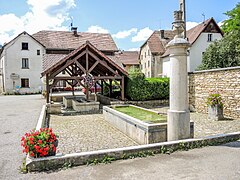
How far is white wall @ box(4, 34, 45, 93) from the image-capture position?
99.9 feet

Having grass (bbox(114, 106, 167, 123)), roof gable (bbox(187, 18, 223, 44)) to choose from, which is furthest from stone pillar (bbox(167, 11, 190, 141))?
roof gable (bbox(187, 18, 223, 44))

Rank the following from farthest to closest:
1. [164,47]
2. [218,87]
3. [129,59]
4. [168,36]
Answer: [129,59] → [168,36] → [164,47] → [218,87]

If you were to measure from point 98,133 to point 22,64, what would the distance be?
27592mm

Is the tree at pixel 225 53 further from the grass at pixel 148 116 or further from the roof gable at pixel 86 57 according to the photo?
the grass at pixel 148 116

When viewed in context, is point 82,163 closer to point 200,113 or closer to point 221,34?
point 200,113

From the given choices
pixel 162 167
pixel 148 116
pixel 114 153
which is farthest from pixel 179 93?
pixel 148 116

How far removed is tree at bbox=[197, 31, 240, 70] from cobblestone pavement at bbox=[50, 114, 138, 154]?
16603mm

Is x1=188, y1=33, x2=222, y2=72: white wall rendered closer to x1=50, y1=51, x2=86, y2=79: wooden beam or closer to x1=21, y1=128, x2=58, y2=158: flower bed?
x1=50, y1=51, x2=86, y2=79: wooden beam

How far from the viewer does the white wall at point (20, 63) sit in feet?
99.9

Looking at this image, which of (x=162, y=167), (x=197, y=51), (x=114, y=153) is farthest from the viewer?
(x=197, y=51)

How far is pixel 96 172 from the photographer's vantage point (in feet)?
13.3

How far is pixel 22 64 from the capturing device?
31.3 m

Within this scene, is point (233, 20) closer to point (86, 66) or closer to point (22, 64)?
point (86, 66)

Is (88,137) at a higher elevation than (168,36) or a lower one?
lower
